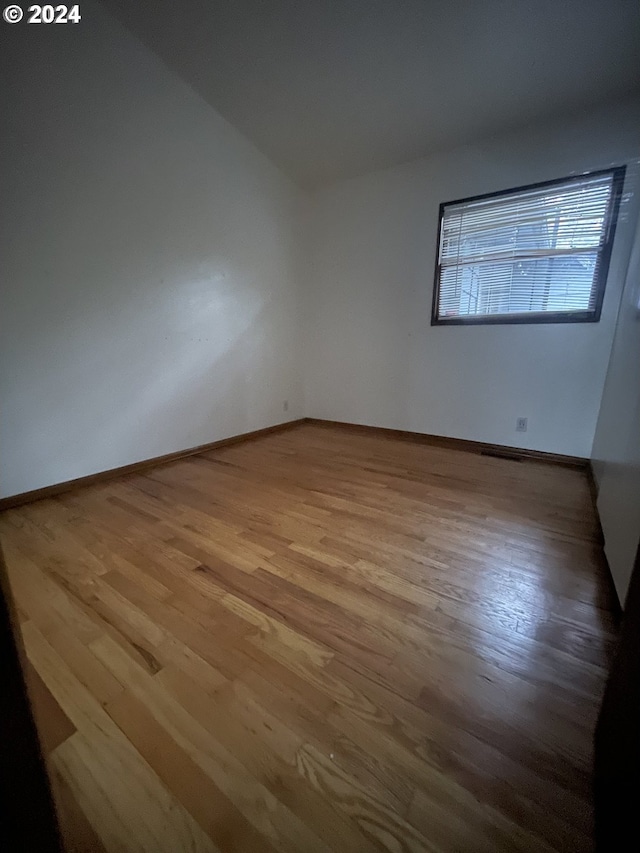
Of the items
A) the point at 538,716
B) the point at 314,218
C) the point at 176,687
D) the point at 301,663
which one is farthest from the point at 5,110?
the point at 538,716

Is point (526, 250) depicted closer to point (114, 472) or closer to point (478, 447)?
point (478, 447)

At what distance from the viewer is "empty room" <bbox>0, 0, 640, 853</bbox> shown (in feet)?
2.37

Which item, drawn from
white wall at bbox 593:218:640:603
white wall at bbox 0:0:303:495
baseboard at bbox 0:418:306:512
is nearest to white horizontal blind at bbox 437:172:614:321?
white wall at bbox 593:218:640:603

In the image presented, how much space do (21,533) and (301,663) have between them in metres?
1.65

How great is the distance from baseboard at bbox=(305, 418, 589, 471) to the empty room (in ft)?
0.11

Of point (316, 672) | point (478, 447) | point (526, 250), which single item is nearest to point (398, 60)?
point (526, 250)

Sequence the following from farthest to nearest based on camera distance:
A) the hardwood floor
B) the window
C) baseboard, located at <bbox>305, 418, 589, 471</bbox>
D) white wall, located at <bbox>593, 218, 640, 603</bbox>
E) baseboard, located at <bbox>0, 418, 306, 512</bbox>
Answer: baseboard, located at <bbox>305, 418, 589, 471</bbox>
the window
baseboard, located at <bbox>0, 418, 306, 512</bbox>
white wall, located at <bbox>593, 218, 640, 603</bbox>
the hardwood floor

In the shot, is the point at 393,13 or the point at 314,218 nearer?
the point at 393,13

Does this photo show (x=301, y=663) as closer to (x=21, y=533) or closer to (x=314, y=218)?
(x=21, y=533)

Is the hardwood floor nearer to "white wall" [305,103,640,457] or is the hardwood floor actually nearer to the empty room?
the empty room

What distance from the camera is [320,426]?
4012mm

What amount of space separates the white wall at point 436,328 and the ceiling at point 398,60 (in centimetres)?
23

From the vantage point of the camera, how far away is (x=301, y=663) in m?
1.00

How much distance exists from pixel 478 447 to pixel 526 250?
1624mm
